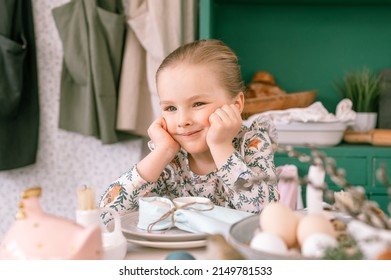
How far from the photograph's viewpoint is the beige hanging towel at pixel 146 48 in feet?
7.88

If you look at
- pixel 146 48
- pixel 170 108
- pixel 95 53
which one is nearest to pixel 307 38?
pixel 146 48

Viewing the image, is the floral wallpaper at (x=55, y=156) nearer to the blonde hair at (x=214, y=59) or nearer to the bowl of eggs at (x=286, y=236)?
the blonde hair at (x=214, y=59)

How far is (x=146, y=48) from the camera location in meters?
2.45

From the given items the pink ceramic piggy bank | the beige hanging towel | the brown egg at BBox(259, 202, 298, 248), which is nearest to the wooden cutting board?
the beige hanging towel

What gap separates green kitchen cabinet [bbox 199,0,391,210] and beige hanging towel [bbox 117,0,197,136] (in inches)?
11.2

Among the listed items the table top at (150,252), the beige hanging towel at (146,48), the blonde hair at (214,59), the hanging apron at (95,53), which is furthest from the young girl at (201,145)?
the hanging apron at (95,53)

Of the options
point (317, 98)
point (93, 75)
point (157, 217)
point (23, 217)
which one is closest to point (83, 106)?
point (93, 75)

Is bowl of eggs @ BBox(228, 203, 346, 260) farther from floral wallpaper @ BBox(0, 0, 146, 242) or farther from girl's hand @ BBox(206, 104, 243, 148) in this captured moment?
floral wallpaper @ BBox(0, 0, 146, 242)

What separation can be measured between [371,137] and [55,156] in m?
1.64

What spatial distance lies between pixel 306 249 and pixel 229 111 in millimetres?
620

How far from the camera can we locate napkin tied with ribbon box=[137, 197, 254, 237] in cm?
91

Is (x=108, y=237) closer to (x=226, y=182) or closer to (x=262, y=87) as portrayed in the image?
(x=226, y=182)

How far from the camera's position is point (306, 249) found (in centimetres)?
62

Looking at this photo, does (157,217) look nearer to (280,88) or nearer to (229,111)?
(229,111)
